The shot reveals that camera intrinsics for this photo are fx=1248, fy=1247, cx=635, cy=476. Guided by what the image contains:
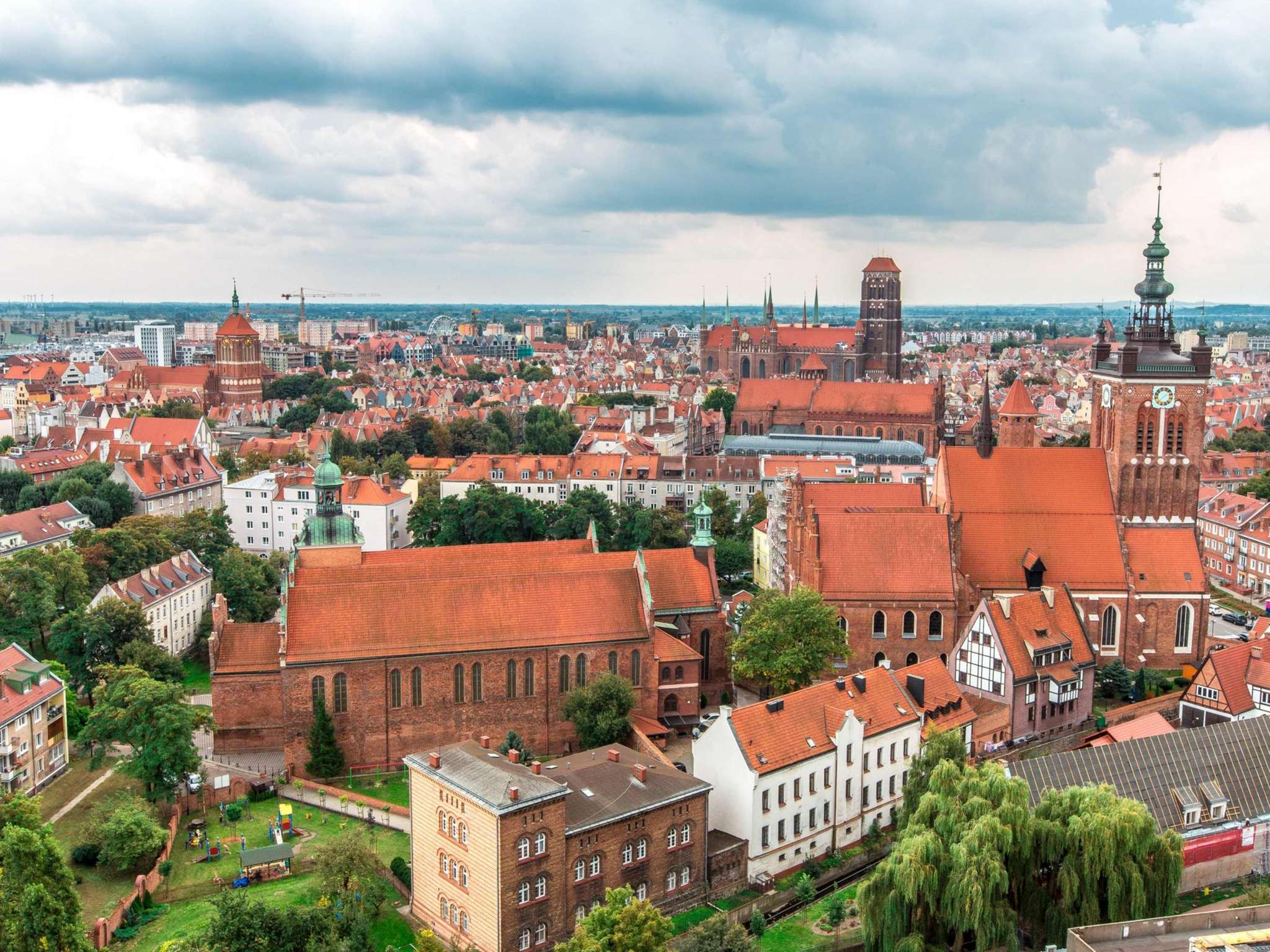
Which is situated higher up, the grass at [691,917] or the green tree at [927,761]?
the green tree at [927,761]

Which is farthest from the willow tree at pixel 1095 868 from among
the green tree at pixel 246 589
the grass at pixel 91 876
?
the green tree at pixel 246 589

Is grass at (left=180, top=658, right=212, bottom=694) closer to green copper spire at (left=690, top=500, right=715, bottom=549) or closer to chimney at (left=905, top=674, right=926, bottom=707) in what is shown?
green copper spire at (left=690, top=500, right=715, bottom=549)

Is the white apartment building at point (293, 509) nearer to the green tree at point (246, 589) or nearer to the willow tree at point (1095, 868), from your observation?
the green tree at point (246, 589)

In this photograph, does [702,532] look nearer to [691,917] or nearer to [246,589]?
[691,917]

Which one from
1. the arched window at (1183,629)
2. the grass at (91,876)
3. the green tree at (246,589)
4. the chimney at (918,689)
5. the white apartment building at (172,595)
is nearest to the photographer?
the grass at (91,876)

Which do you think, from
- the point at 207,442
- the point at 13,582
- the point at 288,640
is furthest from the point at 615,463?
the point at 288,640

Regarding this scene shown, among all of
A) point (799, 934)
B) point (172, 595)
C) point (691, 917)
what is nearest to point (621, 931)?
point (691, 917)

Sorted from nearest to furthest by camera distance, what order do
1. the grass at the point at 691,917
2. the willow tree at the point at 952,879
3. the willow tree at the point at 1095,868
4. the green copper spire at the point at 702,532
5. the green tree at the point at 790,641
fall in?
the willow tree at the point at 952,879 < the willow tree at the point at 1095,868 < the grass at the point at 691,917 < the green tree at the point at 790,641 < the green copper spire at the point at 702,532
